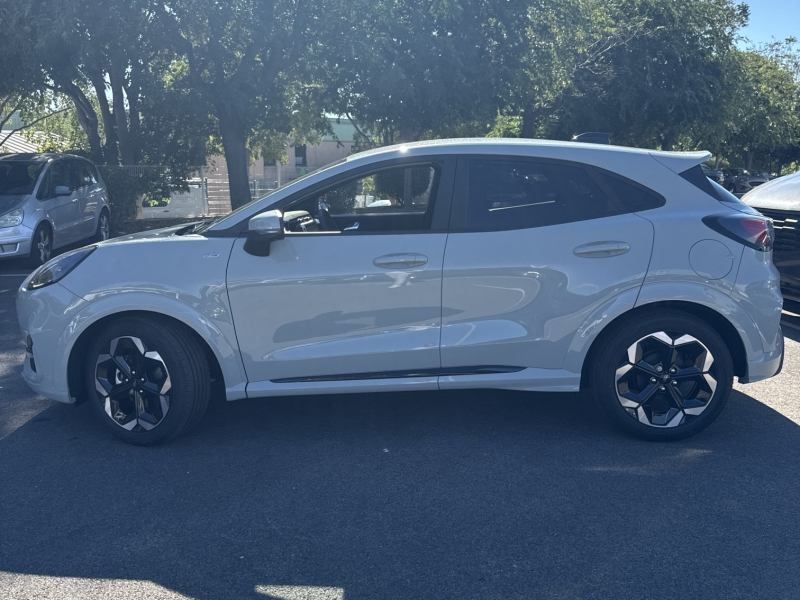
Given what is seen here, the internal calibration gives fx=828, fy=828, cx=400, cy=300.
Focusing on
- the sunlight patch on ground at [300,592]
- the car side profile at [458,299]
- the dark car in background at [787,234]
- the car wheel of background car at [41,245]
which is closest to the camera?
the sunlight patch on ground at [300,592]

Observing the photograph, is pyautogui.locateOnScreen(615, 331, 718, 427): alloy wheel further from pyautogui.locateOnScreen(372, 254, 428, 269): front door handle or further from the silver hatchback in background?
the silver hatchback in background

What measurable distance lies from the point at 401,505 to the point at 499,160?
2083 millimetres

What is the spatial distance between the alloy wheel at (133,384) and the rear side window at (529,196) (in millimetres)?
1989

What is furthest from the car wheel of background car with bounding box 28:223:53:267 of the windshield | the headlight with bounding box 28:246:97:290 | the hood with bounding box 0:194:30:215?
the headlight with bounding box 28:246:97:290

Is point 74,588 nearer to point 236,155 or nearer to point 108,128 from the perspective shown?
point 236,155

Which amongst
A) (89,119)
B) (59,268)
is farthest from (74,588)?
(89,119)

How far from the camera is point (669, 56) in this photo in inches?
1149

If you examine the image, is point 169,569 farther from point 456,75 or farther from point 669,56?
point 669,56

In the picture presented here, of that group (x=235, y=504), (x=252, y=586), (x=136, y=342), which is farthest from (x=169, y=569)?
(x=136, y=342)

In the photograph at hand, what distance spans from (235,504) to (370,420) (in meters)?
1.39

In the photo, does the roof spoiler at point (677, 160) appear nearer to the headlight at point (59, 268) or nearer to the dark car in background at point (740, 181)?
the headlight at point (59, 268)

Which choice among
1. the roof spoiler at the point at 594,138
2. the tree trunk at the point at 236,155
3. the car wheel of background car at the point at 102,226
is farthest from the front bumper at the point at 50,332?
the tree trunk at the point at 236,155

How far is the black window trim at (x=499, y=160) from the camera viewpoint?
475cm

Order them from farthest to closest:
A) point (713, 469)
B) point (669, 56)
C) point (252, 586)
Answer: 1. point (669, 56)
2. point (713, 469)
3. point (252, 586)
